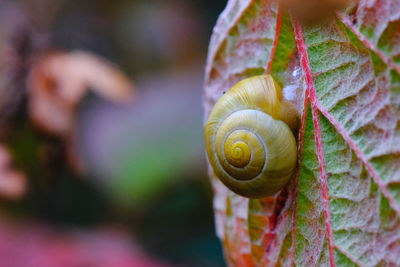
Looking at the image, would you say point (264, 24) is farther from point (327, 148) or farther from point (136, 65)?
point (136, 65)

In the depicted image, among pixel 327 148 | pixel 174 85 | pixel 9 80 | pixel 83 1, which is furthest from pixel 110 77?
pixel 83 1

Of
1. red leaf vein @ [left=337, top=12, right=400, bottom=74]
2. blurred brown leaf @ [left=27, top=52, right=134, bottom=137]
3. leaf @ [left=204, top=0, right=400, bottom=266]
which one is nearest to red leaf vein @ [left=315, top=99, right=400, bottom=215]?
leaf @ [left=204, top=0, right=400, bottom=266]

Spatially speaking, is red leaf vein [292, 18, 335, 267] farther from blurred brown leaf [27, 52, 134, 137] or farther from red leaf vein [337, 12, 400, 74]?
blurred brown leaf [27, 52, 134, 137]

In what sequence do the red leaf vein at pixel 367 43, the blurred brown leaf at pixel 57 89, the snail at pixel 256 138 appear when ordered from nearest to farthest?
the red leaf vein at pixel 367 43, the snail at pixel 256 138, the blurred brown leaf at pixel 57 89

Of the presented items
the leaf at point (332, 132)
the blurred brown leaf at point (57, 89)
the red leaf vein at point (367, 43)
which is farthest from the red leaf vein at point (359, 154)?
the blurred brown leaf at point (57, 89)

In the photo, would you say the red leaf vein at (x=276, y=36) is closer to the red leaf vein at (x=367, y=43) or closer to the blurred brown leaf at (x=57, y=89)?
the red leaf vein at (x=367, y=43)

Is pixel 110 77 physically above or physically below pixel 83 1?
below
